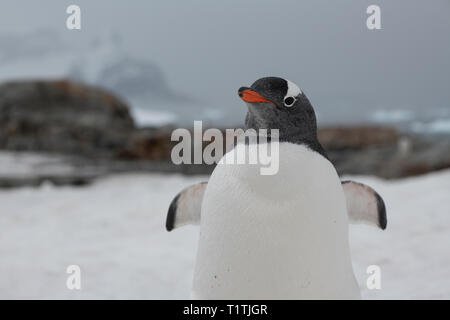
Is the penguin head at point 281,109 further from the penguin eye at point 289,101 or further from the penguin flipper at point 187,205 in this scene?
the penguin flipper at point 187,205

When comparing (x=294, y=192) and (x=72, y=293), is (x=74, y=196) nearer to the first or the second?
(x=72, y=293)

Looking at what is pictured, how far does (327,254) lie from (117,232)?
1.81 metres

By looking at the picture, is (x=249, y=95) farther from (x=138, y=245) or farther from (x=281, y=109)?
(x=138, y=245)

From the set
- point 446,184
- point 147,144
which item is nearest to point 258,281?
point 446,184

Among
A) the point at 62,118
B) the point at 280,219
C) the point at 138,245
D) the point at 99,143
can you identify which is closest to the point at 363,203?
the point at 280,219

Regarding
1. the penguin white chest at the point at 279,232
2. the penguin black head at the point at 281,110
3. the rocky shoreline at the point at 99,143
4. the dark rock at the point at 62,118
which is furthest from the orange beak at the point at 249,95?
the dark rock at the point at 62,118

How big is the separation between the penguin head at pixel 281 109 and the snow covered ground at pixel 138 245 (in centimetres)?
30

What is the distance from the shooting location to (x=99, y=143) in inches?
202

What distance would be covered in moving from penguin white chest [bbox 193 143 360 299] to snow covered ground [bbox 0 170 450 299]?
0.20 ft

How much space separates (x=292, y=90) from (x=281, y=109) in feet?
0.15

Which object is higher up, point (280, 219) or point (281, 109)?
point (281, 109)

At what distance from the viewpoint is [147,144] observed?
4926mm

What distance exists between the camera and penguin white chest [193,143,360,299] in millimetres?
961

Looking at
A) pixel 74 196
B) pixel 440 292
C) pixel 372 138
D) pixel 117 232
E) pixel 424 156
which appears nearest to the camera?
pixel 440 292
